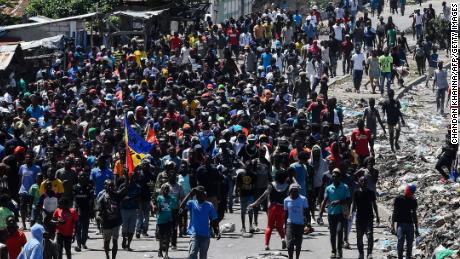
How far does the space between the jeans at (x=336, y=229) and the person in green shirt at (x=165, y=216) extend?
91.2 inches

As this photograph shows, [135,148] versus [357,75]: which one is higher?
[135,148]

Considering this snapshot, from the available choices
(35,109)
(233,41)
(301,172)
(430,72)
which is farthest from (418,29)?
(301,172)

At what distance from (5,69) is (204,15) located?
11.2 metres

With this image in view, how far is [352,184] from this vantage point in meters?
22.0

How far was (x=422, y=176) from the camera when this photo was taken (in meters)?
28.8

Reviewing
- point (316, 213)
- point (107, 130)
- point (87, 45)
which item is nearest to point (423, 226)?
point (316, 213)

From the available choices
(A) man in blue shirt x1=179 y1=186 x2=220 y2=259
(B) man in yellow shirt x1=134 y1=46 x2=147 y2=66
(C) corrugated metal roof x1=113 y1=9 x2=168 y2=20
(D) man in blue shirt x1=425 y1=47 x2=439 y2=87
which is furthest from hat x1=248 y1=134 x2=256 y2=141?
(C) corrugated metal roof x1=113 y1=9 x2=168 y2=20

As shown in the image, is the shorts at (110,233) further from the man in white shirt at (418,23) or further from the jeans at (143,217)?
the man in white shirt at (418,23)

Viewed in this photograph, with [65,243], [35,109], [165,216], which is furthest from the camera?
[35,109]

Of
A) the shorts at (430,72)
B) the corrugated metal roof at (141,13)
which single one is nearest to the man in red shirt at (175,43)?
the corrugated metal roof at (141,13)

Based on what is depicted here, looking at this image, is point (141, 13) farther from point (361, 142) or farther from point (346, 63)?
point (361, 142)

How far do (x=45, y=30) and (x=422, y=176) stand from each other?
1836 cm

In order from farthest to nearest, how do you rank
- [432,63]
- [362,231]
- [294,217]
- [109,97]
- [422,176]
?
[432,63]
[109,97]
[422,176]
[362,231]
[294,217]

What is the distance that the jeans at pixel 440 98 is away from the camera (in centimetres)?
3575
